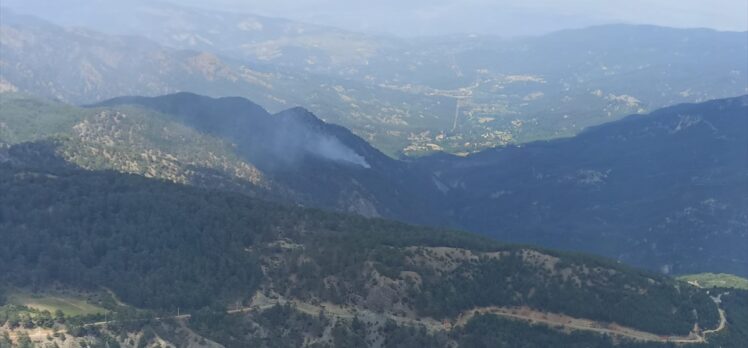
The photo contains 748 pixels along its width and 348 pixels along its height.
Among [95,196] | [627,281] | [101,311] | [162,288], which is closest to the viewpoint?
[101,311]

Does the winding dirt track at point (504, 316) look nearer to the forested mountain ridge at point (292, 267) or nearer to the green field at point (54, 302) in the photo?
the forested mountain ridge at point (292, 267)

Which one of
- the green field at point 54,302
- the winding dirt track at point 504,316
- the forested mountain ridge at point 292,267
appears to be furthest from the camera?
the forested mountain ridge at point 292,267

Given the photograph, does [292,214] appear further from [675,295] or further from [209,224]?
[675,295]

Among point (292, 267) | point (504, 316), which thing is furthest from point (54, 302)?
point (504, 316)

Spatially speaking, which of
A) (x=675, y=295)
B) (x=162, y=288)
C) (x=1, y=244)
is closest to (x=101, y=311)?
(x=162, y=288)

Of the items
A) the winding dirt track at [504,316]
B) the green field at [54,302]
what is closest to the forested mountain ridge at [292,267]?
the winding dirt track at [504,316]

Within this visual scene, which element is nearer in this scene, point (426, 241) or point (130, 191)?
point (426, 241)
